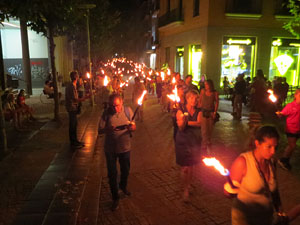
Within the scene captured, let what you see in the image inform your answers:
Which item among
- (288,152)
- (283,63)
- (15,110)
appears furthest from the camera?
(283,63)

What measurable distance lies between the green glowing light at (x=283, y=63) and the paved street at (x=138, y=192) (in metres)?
12.5

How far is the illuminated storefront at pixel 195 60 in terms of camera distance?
2050 cm

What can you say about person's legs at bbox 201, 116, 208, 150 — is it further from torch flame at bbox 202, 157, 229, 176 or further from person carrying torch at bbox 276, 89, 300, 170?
torch flame at bbox 202, 157, 229, 176

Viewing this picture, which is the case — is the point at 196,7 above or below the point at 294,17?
above

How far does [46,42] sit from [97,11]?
4.79 m

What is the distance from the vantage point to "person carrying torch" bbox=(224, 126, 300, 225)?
2791 millimetres

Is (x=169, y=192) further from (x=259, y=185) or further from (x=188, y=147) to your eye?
(x=259, y=185)

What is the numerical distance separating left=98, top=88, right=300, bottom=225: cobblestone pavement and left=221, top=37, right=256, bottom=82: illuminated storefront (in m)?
11.2

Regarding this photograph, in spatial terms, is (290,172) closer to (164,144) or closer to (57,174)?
(164,144)

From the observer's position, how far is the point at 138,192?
217 inches

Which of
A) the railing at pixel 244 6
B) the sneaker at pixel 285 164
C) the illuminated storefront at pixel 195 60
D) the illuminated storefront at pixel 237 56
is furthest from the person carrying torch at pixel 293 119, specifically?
the illuminated storefront at pixel 195 60

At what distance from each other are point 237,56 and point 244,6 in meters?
3.03

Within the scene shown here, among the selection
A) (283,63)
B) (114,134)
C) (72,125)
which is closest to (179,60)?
(283,63)

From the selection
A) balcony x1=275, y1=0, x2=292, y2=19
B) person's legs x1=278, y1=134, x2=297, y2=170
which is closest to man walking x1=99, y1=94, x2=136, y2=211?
person's legs x1=278, y1=134, x2=297, y2=170
